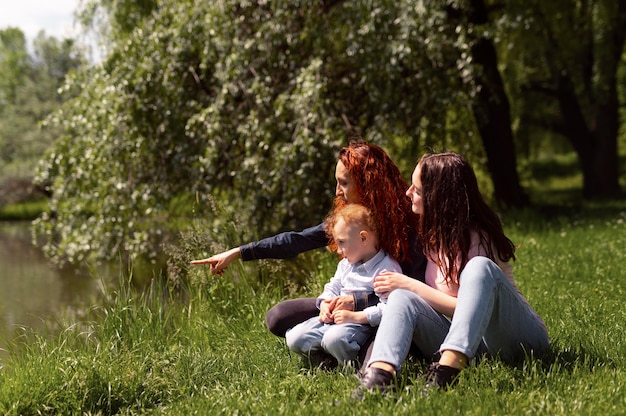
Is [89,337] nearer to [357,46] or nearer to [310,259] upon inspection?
[310,259]

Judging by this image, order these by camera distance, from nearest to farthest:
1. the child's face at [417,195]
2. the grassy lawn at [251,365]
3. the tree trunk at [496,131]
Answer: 1. the grassy lawn at [251,365]
2. the child's face at [417,195]
3. the tree trunk at [496,131]

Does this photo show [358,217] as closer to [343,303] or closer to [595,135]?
[343,303]

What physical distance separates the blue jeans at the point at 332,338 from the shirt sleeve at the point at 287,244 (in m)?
0.41

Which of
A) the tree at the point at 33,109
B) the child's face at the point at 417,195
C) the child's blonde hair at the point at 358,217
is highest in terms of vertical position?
the tree at the point at 33,109

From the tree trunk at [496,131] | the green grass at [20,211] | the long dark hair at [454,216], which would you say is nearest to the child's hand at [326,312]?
the long dark hair at [454,216]

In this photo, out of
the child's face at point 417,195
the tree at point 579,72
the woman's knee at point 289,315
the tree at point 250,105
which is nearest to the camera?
the child's face at point 417,195

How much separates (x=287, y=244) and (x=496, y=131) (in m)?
7.25

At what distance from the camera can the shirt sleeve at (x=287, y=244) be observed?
3773mm

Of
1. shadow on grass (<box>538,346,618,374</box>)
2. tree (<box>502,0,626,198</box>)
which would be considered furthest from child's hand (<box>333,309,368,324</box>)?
tree (<box>502,0,626,198</box>)

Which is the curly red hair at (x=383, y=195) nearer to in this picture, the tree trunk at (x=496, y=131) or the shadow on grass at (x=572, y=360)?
the shadow on grass at (x=572, y=360)

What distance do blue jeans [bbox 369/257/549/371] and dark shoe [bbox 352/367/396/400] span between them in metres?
0.05

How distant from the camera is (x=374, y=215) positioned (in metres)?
3.48

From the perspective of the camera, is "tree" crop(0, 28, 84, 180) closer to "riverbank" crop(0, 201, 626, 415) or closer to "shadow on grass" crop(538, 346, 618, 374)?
"riverbank" crop(0, 201, 626, 415)

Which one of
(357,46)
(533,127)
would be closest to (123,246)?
(357,46)
